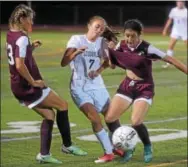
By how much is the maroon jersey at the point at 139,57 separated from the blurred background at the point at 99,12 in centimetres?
3903

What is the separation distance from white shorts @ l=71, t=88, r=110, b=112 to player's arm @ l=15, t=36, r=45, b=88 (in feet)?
2.69

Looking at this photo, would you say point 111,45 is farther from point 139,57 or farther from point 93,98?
point 93,98

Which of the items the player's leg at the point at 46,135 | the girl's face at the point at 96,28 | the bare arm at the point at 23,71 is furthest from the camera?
the girl's face at the point at 96,28

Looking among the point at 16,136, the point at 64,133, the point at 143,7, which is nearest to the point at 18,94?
the point at 64,133

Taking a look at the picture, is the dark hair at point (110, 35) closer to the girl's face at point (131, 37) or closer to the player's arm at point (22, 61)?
the girl's face at point (131, 37)

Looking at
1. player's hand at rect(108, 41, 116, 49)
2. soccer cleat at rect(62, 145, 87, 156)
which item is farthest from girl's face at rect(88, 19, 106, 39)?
soccer cleat at rect(62, 145, 87, 156)

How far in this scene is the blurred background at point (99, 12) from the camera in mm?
49812

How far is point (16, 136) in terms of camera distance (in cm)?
1192

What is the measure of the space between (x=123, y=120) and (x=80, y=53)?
4205mm

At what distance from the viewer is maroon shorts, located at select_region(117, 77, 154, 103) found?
32.2 feet

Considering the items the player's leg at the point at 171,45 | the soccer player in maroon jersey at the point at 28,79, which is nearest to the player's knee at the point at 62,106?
the soccer player in maroon jersey at the point at 28,79

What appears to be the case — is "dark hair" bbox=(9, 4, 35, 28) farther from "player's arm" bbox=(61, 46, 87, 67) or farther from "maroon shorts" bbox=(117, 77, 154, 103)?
"maroon shorts" bbox=(117, 77, 154, 103)

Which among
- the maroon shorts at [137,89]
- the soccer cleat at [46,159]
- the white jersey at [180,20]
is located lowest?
the white jersey at [180,20]

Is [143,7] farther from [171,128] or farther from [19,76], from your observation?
[19,76]
